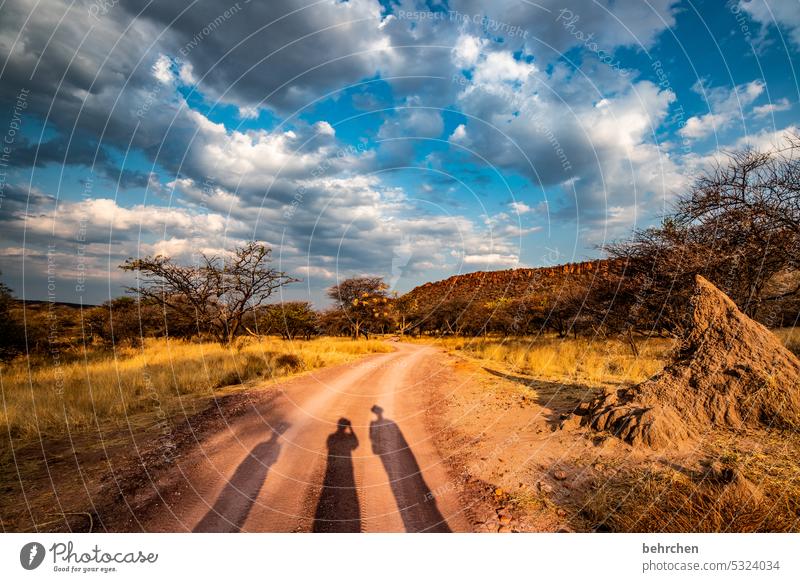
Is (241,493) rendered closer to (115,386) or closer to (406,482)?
(406,482)

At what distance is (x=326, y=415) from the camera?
27.2 ft

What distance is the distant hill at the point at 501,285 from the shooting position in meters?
53.6

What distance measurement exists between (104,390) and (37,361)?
966 cm

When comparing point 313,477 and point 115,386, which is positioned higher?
point 115,386

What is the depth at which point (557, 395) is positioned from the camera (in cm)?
895

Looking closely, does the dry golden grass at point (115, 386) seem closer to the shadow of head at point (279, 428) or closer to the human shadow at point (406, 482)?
the shadow of head at point (279, 428)

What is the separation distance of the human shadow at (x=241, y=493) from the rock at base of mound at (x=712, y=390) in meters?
5.63

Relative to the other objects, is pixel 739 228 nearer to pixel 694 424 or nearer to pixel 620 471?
pixel 694 424

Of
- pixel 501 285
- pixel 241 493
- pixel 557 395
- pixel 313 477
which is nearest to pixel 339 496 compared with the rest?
pixel 313 477

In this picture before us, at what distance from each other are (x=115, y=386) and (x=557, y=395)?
12.8m

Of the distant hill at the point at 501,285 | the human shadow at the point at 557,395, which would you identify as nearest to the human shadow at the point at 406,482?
the human shadow at the point at 557,395

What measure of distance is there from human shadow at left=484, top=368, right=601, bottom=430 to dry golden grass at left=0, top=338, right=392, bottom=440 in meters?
9.02

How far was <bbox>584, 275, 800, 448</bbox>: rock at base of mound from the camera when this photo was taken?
5.31 metres
